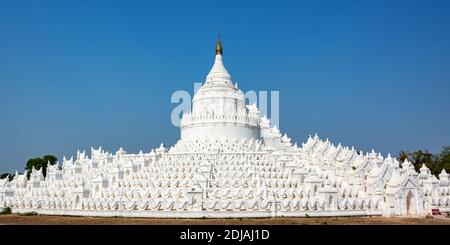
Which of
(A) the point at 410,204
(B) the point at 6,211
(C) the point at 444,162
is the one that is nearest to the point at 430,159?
(C) the point at 444,162

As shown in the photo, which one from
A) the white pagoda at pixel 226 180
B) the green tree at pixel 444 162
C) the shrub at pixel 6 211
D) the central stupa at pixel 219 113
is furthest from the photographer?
the green tree at pixel 444 162

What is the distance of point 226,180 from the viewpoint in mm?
47719

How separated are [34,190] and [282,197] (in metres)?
31.7

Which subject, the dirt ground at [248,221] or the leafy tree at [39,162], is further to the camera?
the leafy tree at [39,162]

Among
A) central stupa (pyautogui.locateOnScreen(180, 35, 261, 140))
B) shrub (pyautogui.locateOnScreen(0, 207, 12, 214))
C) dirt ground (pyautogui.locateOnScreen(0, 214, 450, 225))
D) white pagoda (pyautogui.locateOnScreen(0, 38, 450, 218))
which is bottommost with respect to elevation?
dirt ground (pyautogui.locateOnScreen(0, 214, 450, 225))

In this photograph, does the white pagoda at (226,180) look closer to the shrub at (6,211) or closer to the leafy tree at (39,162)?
the shrub at (6,211)

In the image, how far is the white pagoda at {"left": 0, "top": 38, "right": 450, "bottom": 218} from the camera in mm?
44469

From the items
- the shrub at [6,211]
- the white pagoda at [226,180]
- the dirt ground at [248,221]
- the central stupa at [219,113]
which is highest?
the central stupa at [219,113]

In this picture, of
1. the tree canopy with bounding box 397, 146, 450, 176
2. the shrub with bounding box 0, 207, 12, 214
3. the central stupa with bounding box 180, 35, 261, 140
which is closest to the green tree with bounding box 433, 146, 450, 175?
the tree canopy with bounding box 397, 146, 450, 176

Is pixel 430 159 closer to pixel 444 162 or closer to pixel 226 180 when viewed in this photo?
pixel 444 162

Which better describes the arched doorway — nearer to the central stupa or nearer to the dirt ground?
the dirt ground

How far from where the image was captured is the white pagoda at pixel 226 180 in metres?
44.5

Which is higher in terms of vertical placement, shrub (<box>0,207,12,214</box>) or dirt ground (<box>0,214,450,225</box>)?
shrub (<box>0,207,12,214</box>)

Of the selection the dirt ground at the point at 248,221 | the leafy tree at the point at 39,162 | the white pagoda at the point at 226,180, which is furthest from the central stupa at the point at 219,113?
the leafy tree at the point at 39,162
